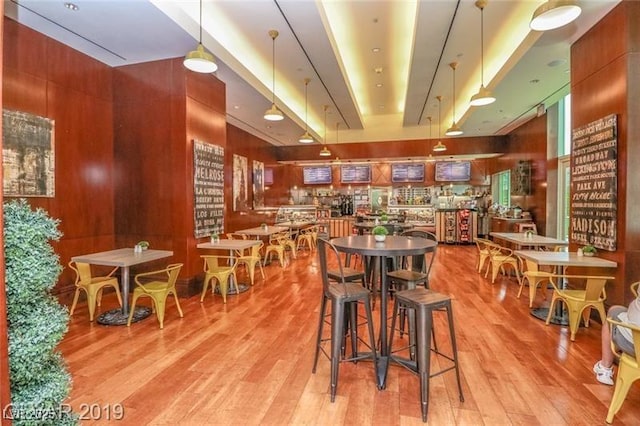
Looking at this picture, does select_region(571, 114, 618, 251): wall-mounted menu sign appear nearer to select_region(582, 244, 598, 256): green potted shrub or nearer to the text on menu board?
select_region(582, 244, 598, 256): green potted shrub

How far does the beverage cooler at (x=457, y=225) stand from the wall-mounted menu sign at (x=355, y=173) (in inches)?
108

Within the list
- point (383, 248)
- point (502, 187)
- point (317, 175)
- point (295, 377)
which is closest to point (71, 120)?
point (295, 377)

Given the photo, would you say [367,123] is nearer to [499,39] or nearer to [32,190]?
[499,39]

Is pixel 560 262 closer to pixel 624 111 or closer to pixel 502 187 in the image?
pixel 624 111

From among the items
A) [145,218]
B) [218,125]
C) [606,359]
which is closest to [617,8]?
[606,359]

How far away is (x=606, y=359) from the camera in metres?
2.56

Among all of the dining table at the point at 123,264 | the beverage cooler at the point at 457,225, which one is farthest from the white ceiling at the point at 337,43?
the beverage cooler at the point at 457,225

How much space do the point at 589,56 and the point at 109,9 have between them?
5651 mm

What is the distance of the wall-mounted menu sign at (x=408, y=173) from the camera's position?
36.2 ft

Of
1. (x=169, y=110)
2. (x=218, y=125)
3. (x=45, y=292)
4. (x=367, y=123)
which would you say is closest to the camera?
(x=45, y=292)

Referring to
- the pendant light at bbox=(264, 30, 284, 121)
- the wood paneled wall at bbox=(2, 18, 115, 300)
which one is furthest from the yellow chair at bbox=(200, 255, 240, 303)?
the pendant light at bbox=(264, 30, 284, 121)

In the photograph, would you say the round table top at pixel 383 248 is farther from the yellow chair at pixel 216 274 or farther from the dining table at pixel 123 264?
the dining table at pixel 123 264

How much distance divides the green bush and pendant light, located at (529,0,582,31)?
4051 mm

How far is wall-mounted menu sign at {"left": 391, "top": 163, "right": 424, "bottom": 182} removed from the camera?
434 inches
